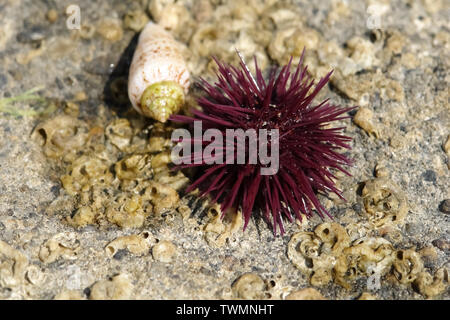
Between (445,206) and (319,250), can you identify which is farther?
(445,206)

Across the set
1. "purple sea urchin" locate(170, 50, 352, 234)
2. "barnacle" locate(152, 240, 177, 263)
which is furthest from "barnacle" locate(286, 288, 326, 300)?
"barnacle" locate(152, 240, 177, 263)

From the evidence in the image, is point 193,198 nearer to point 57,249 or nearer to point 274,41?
point 57,249

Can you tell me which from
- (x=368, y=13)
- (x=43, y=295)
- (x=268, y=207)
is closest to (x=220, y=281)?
(x=268, y=207)

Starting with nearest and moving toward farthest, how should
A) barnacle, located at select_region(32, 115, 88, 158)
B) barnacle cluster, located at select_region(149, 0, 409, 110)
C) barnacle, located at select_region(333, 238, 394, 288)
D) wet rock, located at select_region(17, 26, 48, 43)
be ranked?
1. barnacle, located at select_region(333, 238, 394, 288)
2. barnacle, located at select_region(32, 115, 88, 158)
3. barnacle cluster, located at select_region(149, 0, 409, 110)
4. wet rock, located at select_region(17, 26, 48, 43)

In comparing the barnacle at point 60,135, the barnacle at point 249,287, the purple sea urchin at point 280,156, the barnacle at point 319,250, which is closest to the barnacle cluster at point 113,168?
the barnacle at point 60,135

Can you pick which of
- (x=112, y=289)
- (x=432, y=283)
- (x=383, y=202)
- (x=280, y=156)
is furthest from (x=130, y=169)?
(x=432, y=283)

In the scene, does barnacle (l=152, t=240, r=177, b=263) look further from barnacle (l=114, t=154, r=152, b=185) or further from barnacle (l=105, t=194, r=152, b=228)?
barnacle (l=114, t=154, r=152, b=185)
